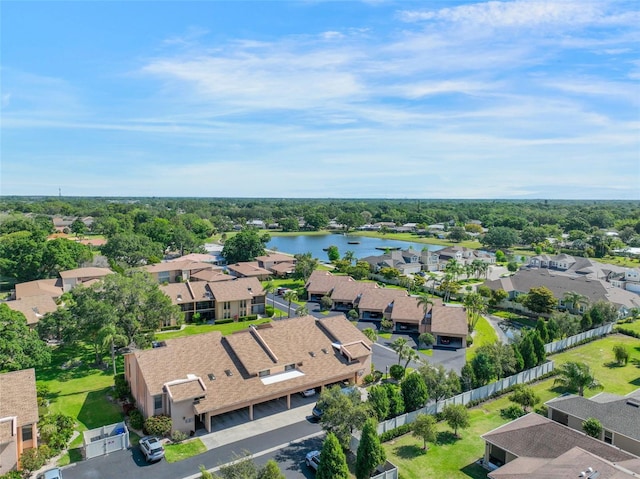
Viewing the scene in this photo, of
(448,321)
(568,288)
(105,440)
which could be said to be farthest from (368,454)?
(568,288)

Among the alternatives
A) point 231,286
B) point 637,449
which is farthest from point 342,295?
point 637,449

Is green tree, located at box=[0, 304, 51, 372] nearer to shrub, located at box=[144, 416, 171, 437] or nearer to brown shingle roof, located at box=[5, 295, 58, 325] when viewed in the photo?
shrub, located at box=[144, 416, 171, 437]

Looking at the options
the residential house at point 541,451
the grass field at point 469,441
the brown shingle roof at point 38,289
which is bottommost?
the grass field at point 469,441

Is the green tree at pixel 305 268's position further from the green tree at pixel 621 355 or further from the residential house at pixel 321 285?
the green tree at pixel 621 355

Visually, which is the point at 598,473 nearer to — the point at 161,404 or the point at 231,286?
the point at 161,404

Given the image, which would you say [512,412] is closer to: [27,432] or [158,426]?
[158,426]

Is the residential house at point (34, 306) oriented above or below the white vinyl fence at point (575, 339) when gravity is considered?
above

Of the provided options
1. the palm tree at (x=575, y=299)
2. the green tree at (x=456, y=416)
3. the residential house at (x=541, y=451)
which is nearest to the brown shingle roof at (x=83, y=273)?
the green tree at (x=456, y=416)
